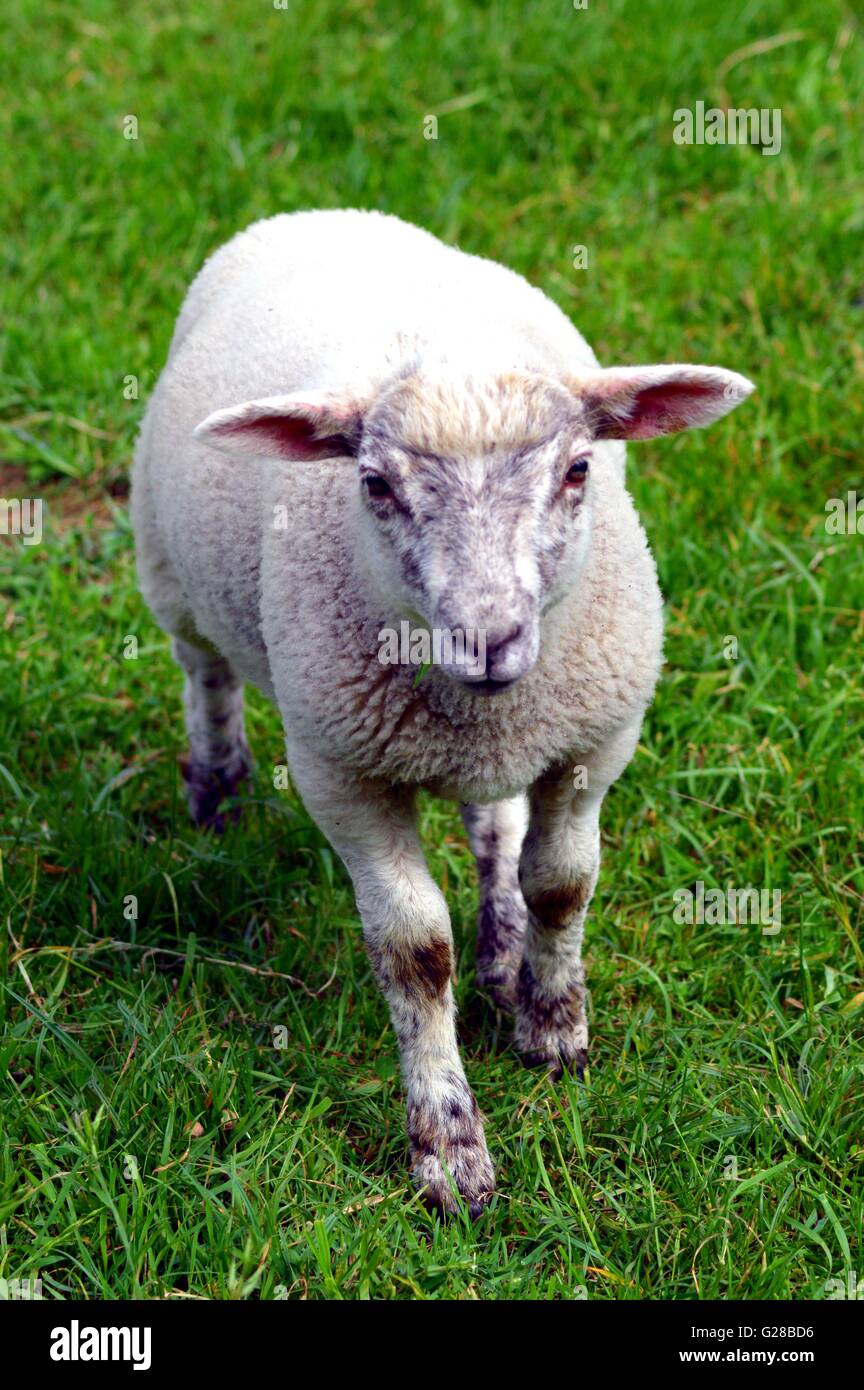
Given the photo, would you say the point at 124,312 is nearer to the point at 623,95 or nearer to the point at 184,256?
the point at 184,256

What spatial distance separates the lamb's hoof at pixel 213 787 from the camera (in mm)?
4863

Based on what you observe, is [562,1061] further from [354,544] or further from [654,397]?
[654,397]

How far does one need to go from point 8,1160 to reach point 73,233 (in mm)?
4452

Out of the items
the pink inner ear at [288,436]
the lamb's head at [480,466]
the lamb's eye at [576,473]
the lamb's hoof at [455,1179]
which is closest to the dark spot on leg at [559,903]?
the lamb's hoof at [455,1179]

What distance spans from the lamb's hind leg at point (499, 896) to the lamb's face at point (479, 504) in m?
1.28

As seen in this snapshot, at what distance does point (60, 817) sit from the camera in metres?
4.45

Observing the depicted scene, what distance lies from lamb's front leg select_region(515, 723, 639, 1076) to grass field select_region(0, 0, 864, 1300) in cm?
11

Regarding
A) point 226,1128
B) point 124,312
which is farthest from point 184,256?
point 226,1128

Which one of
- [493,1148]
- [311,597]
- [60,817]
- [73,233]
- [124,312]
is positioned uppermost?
[73,233]

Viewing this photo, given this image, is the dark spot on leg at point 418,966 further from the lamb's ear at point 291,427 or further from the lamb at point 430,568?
the lamb's ear at point 291,427

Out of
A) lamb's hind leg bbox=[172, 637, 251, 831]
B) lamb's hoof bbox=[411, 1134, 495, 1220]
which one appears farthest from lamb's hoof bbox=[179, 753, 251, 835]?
lamb's hoof bbox=[411, 1134, 495, 1220]

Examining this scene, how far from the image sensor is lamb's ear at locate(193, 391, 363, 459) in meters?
3.14

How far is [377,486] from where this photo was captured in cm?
307

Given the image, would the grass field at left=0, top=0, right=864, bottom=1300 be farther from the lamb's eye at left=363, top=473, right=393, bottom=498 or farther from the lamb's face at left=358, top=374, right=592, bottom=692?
the lamb's eye at left=363, top=473, right=393, bottom=498
